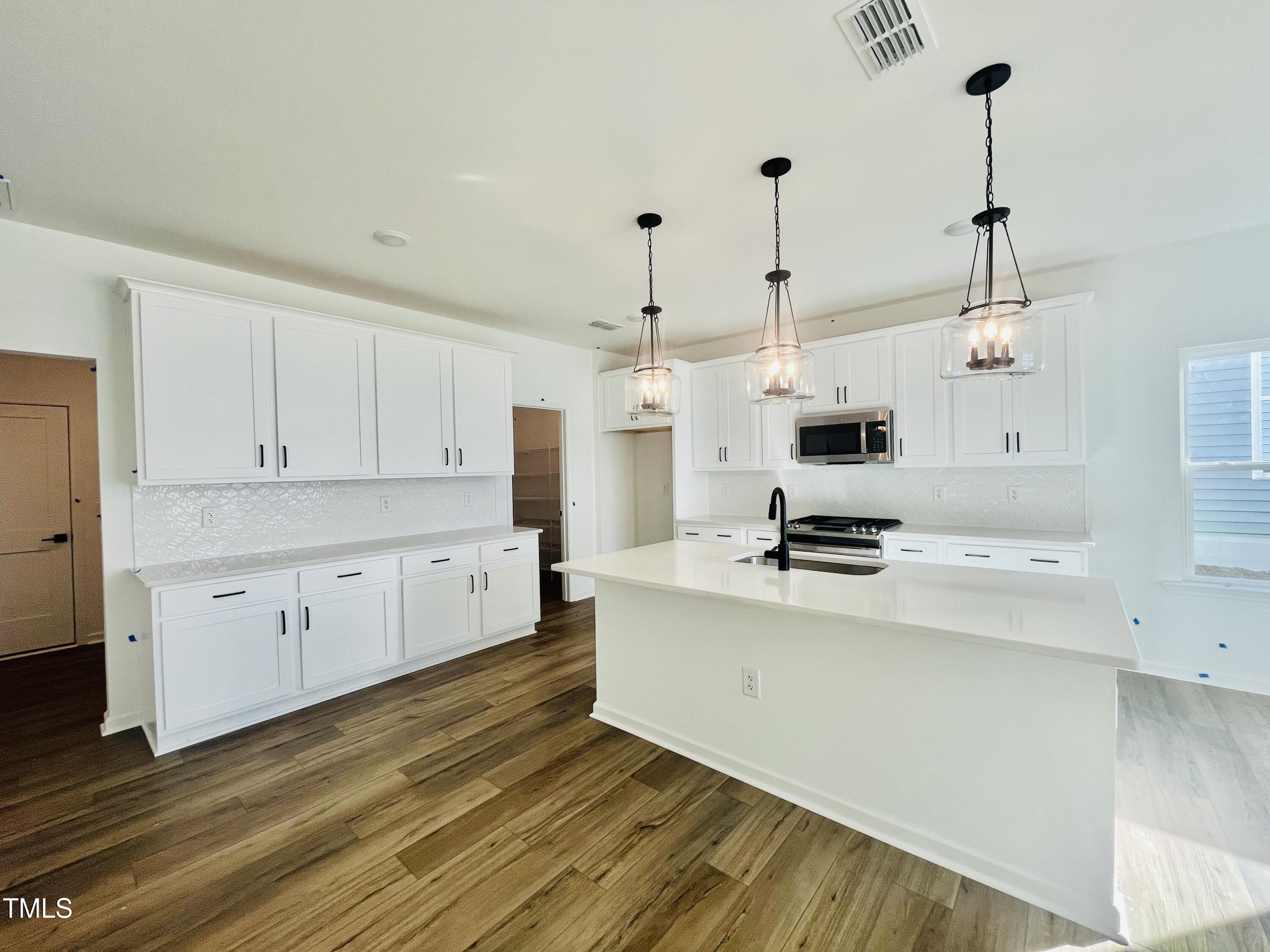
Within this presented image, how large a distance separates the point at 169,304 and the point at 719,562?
3.23m

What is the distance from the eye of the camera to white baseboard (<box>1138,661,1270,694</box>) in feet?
10.1

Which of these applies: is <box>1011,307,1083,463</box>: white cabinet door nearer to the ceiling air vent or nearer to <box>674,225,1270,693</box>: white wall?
<box>674,225,1270,693</box>: white wall

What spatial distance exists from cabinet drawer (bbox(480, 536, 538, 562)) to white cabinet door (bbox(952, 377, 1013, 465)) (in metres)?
3.32

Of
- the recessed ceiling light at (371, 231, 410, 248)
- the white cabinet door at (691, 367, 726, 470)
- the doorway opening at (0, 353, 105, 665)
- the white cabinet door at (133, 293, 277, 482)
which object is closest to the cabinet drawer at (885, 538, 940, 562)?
the white cabinet door at (691, 367, 726, 470)

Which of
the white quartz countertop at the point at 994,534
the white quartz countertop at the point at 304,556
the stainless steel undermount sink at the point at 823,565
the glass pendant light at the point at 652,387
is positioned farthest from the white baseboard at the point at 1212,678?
the white quartz countertop at the point at 304,556

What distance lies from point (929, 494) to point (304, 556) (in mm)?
4581

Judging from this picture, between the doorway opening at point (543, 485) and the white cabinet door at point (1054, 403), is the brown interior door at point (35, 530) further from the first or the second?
the white cabinet door at point (1054, 403)

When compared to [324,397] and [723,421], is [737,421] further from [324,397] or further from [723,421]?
[324,397]

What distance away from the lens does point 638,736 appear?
273 centimetres

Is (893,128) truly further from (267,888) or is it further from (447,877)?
(267,888)

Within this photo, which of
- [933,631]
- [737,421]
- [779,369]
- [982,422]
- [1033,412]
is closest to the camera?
[933,631]

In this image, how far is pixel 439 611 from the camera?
374 centimetres

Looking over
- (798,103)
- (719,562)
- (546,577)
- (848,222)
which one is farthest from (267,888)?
(546,577)

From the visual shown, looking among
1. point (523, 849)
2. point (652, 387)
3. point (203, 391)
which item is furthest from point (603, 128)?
point (523, 849)
